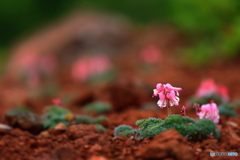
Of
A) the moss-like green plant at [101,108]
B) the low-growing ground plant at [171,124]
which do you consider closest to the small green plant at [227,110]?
the low-growing ground plant at [171,124]

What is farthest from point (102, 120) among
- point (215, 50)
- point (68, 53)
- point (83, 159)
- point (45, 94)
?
point (68, 53)

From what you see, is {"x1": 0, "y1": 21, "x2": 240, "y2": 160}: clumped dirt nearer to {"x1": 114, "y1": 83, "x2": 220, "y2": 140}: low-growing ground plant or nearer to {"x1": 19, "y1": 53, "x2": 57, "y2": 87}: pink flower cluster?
{"x1": 114, "y1": 83, "x2": 220, "y2": 140}: low-growing ground plant

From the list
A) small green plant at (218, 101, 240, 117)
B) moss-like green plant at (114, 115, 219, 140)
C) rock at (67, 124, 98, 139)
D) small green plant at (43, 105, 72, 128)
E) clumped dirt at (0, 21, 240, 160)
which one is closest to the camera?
clumped dirt at (0, 21, 240, 160)

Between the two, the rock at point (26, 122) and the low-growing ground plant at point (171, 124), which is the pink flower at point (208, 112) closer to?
the low-growing ground plant at point (171, 124)

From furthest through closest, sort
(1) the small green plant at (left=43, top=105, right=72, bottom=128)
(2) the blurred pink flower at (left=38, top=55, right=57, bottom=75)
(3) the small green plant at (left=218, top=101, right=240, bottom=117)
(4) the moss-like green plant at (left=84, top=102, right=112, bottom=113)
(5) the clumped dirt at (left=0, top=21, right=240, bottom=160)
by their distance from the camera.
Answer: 1. (2) the blurred pink flower at (left=38, top=55, right=57, bottom=75)
2. (4) the moss-like green plant at (left=84, top=102, right=112, bottom=113)
3. (3) the small green plant at (left=218, top=101, right=240, bottom=117)
4. (1) the small green plant at (left=43, top=105, right=72, bottom=128)
5. (5) the clumped dirt at (left=0, top=21, right=240, bottom=160)

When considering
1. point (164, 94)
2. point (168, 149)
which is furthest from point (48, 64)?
point (168, 149)

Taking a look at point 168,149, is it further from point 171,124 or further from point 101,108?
point 101,108

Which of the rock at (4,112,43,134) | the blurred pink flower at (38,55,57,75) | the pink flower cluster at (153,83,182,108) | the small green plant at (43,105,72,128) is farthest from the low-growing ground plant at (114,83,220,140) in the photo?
the blurred pink flower at (38,55,57,75)

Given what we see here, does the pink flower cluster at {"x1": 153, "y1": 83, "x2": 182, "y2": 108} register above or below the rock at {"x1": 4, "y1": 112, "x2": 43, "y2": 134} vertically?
below
